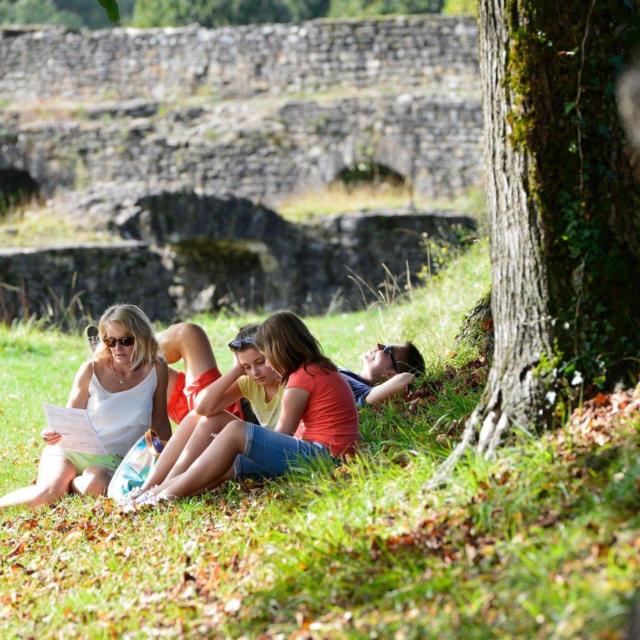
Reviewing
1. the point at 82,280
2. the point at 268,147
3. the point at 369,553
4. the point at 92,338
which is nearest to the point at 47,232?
the point at 82,280

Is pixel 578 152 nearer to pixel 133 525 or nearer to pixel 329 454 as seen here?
pixel 329 454

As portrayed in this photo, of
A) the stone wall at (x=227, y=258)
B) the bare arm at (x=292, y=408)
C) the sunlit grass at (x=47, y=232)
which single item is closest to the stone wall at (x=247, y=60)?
the stone wall at (x=227, y=258)

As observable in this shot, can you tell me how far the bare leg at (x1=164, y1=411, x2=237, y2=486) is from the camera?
5.66 m

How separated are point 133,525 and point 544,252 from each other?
2323mm

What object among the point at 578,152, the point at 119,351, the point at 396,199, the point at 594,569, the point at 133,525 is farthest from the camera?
the point at 396,199

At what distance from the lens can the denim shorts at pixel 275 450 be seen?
539 centimetres

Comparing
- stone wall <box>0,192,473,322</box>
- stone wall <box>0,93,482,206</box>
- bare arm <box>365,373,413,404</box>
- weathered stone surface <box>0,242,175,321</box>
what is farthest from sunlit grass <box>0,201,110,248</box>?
bare arm <box>365,373,413,404</box>

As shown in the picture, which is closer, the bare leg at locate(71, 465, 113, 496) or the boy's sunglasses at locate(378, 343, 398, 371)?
the bare leg at locate(71, 465, 113, 496)

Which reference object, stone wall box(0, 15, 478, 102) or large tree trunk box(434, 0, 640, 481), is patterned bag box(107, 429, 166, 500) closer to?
large tree trunk box(434, 0, 640, 481)

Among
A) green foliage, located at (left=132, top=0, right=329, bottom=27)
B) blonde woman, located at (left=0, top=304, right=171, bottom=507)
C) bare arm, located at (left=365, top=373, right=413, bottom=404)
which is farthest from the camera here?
green foliage, located at (left=132, top=0, right=329, bottom=27)

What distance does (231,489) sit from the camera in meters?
5.44

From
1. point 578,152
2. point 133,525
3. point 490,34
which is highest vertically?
point 490,34

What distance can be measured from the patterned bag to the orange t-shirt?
869 millimetres

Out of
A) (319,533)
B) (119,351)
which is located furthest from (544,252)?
(119,351)
